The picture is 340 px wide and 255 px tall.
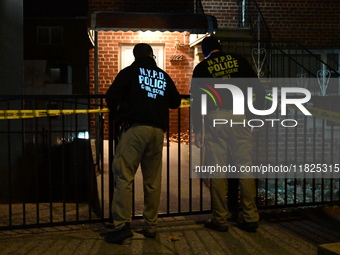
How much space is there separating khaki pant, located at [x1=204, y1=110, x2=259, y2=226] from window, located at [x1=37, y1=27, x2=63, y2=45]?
19450 millimetres

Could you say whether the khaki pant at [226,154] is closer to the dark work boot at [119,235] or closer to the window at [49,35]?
the dark work boot at [119,235]

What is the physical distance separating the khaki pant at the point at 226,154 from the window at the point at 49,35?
63.8ft

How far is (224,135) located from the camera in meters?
4.87

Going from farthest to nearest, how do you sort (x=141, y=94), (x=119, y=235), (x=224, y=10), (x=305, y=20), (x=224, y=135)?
(x=305, y=20) < (x=224, y=10) < (x=224, y=135) < (x=119, y=235) < (x=141, y=94)

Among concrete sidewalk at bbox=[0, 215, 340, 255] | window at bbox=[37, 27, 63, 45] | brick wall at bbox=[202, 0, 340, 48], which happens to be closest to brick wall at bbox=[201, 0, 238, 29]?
brick wall at bbox=[202, 0, 340, 48]

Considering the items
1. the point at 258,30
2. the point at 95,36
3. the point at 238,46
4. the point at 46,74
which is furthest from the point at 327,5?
the point at 46,74

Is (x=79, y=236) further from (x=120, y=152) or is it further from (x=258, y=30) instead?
(x=258, y=30)

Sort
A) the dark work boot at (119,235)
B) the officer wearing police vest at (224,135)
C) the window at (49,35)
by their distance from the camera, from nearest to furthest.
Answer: the dark work boot at (119,235)
the officer wearing police vest at (224,135)
the window at (49,35)

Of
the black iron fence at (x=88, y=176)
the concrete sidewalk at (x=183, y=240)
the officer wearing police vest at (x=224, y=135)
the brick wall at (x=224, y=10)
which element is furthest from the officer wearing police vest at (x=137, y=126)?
the brick wall at (x=224, y=10)

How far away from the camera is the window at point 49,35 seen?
23000 millimetres

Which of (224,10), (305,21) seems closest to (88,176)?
(224,10)

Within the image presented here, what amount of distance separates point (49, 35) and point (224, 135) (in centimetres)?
1969

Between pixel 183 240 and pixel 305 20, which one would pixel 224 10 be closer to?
pixel 305 20

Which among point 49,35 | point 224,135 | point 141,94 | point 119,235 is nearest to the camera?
point 141,94
